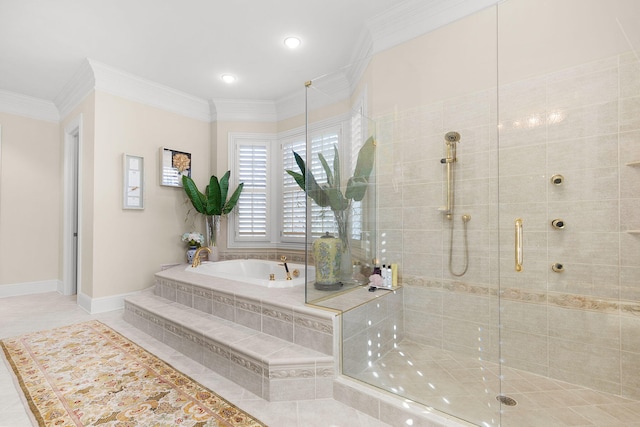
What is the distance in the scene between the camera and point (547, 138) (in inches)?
65.0

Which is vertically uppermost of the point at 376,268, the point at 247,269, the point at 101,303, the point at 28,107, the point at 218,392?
the point at 28,107

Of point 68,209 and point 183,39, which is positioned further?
point 68,209

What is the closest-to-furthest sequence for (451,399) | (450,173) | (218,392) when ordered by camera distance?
(451,399)
(218,392)
(450,173)

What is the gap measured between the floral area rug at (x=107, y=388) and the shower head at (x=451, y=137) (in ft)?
6.47


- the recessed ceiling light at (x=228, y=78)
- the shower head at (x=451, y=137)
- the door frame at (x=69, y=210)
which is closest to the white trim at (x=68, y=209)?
the door frame at (x=69, y=210)

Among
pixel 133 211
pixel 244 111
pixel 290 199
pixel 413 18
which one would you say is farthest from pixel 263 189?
pixel 413 18

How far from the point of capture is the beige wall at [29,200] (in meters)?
3.84

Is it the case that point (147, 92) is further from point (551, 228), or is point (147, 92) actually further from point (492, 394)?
point (492, 394)

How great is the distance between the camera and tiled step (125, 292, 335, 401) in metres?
1.71

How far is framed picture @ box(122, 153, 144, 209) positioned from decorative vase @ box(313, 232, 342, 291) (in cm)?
248

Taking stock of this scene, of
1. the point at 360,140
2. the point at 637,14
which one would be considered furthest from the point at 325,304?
the point at 637,14

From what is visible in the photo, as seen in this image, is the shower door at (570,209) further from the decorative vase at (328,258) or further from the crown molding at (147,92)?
the crown molding at (147,92)

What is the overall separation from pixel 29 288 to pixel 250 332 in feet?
12.6

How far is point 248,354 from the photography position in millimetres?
1828
